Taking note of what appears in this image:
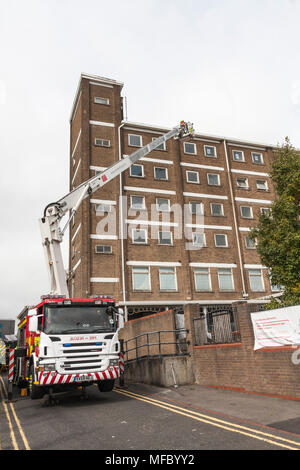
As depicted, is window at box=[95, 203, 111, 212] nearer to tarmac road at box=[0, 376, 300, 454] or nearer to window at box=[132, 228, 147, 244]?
window at box=[132, 228, 147, 244]

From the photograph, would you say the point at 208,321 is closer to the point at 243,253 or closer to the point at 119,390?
the point at 119,390

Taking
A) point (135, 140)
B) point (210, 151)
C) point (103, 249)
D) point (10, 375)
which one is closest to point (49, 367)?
point (10, 375)

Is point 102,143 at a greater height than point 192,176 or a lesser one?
greater

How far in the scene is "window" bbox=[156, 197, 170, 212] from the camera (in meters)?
30.5

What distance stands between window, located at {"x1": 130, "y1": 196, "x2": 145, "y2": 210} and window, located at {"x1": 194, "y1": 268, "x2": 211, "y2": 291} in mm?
6935

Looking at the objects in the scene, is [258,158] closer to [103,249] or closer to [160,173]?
[160,173]

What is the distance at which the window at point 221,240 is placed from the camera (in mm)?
31656

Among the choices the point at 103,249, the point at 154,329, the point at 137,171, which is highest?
the point at 137,171

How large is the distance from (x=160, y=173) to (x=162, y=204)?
10.1ft

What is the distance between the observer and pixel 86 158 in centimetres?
2938

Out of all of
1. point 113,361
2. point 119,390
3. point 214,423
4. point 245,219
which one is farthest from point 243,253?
point 214,423

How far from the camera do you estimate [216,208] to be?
108ft

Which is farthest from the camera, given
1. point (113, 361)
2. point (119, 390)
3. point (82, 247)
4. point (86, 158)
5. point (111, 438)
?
point (86, 158)
